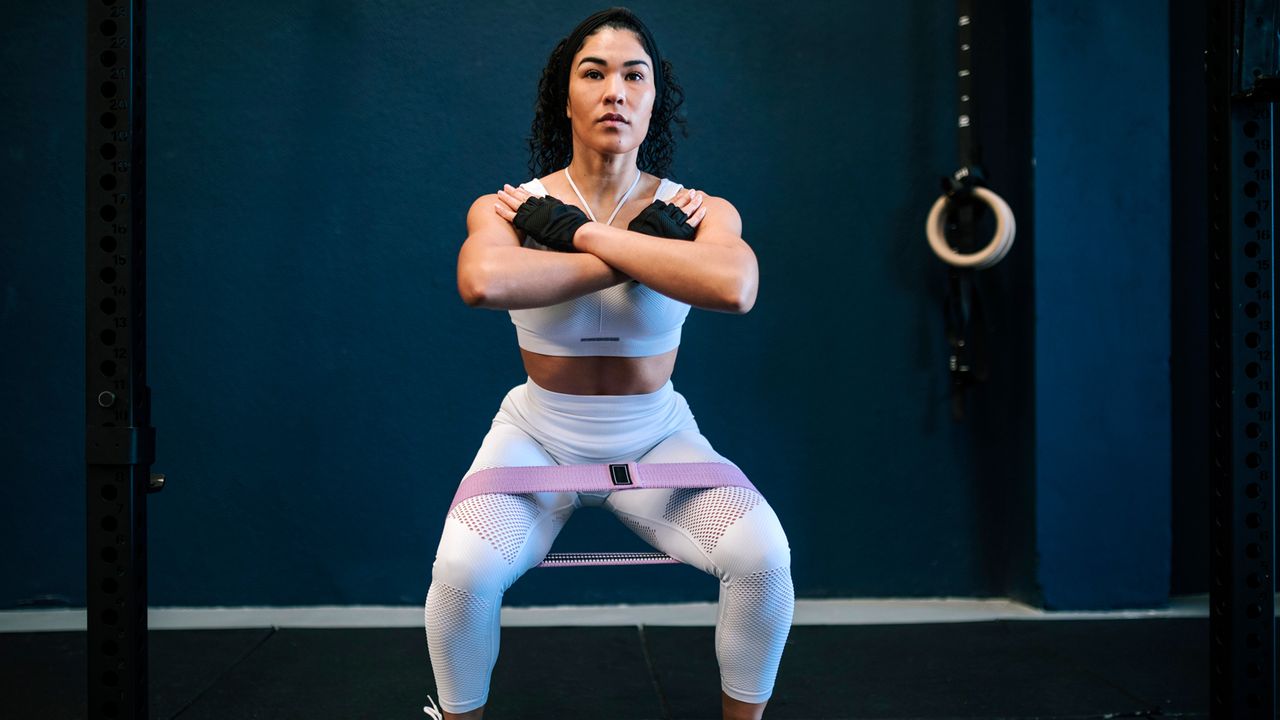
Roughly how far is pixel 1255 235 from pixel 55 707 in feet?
8.97

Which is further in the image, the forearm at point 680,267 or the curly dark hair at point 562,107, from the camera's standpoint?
the curly dark hair at point 562,107

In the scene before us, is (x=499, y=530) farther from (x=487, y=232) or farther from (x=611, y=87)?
(x=611, y=87)

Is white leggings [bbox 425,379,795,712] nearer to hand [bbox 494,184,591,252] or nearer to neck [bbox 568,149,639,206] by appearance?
hand [bbox 494,184,591,252]

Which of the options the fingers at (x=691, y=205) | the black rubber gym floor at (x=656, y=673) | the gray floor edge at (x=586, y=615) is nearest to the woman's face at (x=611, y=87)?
the fingers at (x=691, y=205)

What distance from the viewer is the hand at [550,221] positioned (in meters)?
1.82

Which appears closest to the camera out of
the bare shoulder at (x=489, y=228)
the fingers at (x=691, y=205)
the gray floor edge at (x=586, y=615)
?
the bare shoulder at (x=489, y=228)

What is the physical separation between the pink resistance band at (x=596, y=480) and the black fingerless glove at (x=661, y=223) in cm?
47

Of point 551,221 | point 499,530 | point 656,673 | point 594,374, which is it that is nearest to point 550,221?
point 551,221

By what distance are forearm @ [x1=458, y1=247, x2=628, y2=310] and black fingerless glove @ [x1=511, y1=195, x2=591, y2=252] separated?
7cm

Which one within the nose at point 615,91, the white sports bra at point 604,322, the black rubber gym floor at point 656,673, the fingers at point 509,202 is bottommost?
the black rubber gym floor at point 656,673

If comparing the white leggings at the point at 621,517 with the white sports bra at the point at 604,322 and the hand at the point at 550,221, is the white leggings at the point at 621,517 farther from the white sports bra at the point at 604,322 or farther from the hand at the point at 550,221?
the hand at the point at 550,221

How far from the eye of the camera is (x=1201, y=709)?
2176 mm

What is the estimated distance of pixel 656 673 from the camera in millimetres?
2484

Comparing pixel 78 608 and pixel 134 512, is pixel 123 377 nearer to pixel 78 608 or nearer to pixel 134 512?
pixel 134 512
